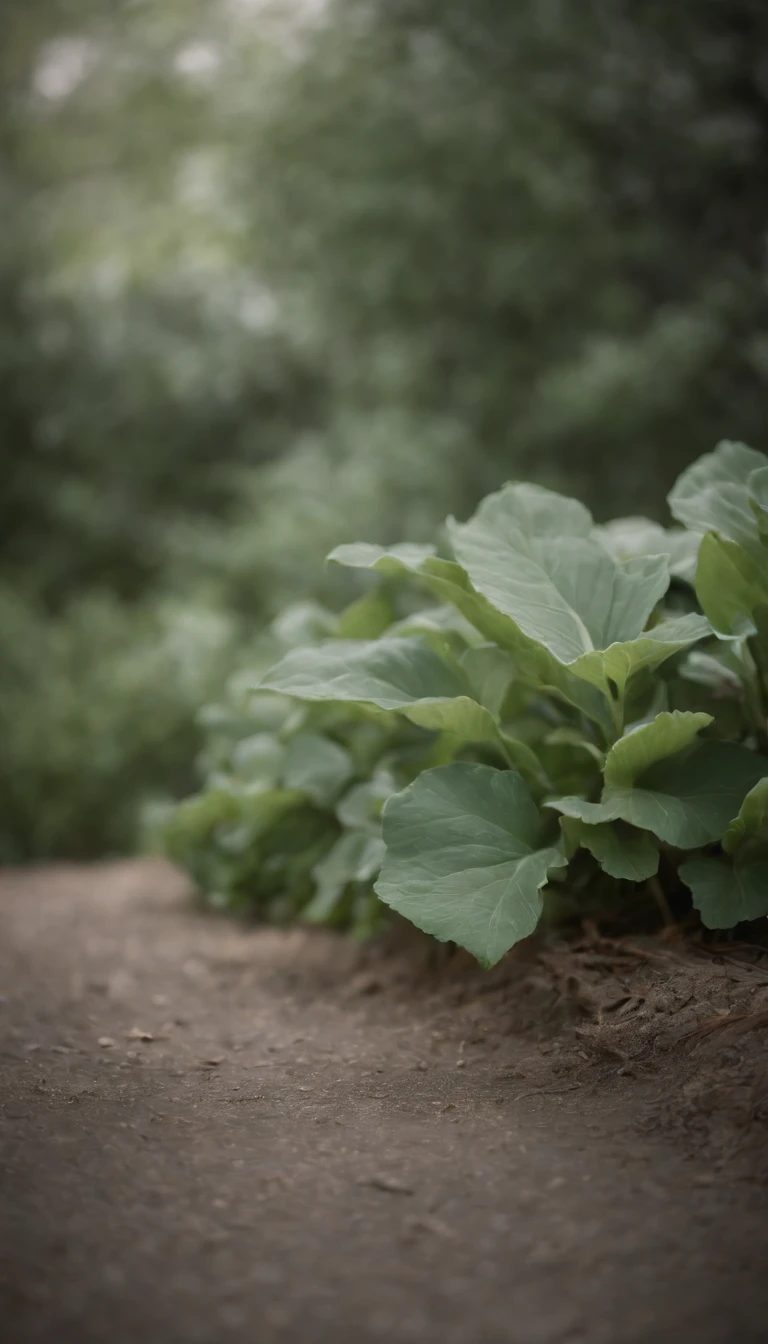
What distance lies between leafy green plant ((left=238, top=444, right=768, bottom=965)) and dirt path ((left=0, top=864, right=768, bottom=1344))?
0.22 metres

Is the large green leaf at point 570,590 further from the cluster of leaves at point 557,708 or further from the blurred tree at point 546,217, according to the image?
the blurred tree at point 546,217

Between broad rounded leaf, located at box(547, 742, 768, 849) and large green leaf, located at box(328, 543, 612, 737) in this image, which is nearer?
broad rounded leaf, located at box(547, 742, 768, 849)

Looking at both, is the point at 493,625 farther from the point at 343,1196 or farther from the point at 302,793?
the point at 343,1196

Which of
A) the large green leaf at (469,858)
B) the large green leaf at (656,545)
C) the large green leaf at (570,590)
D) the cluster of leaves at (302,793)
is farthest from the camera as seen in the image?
the cluster of leaves at (302,793)

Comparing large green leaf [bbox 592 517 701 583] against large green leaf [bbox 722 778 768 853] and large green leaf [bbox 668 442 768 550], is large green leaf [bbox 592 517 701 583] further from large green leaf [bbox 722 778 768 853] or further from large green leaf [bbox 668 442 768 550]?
A: large green leaf [bbox 722 778 768 853]

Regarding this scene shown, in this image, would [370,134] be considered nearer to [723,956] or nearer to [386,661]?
[386,661]

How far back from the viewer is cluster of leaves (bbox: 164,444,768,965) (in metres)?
1.23

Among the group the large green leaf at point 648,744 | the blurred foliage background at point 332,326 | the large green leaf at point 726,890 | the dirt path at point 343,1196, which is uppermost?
the blurred foliage background at point 332,326

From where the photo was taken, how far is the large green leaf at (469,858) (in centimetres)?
115

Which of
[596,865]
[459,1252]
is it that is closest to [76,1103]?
[459,1252]

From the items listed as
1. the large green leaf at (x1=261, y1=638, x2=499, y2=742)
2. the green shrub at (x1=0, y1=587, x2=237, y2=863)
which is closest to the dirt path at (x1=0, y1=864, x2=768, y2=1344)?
the large green leaf at (x1=261, y1=638, x2=499, y2=742)

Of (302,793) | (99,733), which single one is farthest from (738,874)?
(99,733)

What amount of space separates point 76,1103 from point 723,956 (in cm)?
81

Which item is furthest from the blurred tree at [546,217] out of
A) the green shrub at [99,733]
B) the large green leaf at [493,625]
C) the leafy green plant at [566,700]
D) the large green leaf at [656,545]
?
the large green leaf at [493,625]
